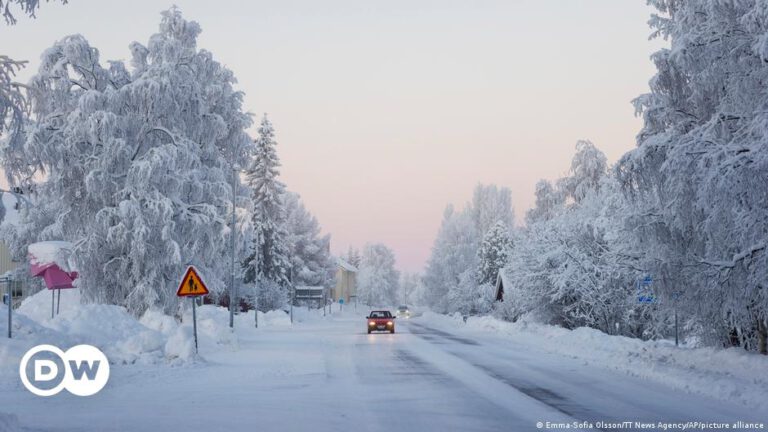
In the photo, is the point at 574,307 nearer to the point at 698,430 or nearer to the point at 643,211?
the point at 643,211

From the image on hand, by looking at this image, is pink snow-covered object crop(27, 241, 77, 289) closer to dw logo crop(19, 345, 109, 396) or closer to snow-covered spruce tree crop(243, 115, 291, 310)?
dw logo crop(19, 345, 109, 396)

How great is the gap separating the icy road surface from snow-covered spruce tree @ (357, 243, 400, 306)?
16020 centimetres

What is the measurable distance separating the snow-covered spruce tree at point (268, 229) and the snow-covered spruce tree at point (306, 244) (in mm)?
14645

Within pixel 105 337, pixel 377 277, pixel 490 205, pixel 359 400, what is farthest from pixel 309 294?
pixel 377 277

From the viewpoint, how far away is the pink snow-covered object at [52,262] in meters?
29.8

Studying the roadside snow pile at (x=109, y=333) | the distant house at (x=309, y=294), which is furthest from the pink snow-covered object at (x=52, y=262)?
the distant house at (x=309, y=294)

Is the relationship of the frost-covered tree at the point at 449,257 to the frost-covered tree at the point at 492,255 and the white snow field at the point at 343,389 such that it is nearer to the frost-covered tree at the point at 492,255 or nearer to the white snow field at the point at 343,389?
the frost-covered tree at the point at 492,255

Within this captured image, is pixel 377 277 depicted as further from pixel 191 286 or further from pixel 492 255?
pixel 191 286

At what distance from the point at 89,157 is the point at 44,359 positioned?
14929 mm

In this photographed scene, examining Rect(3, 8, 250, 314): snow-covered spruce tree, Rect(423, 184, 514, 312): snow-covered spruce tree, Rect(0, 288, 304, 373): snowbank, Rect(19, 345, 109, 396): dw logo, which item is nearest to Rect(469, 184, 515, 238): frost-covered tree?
Rect(423, 184, 514, 312): snow-covered spruce tree

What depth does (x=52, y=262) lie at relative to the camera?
30.5 m

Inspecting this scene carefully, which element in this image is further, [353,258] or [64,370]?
[353,258]

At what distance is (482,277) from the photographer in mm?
79625

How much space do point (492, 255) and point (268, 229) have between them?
23423 mm
